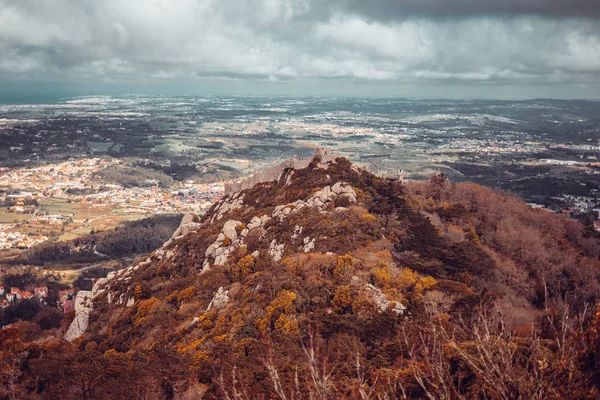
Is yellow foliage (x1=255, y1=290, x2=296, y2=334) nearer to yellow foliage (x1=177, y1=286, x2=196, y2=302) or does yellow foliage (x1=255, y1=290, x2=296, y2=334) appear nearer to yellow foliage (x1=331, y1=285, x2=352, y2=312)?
yellow foliage (x1=331, y1=285, x2=352, y2=312)

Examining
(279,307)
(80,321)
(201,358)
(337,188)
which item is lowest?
(80,321)

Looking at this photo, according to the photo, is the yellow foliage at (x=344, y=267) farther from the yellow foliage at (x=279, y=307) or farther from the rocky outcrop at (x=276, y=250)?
the rocky outcrop at (x=276, y=250)

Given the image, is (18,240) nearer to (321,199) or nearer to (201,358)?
(321,199)

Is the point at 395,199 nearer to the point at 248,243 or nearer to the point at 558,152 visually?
the point at 248,243

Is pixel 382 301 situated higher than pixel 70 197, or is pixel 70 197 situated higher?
pixel 382 301

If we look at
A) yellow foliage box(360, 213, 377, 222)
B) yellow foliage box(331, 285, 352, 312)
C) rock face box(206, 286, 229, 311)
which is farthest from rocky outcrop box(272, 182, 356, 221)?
yellow foliage box(331, 285, 352, 312)

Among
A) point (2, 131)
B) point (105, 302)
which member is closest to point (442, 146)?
point (105, 302)

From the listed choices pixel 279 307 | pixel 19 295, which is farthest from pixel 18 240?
pixel 279 307
